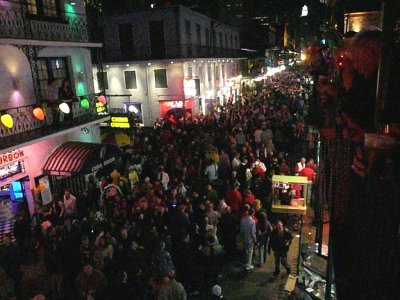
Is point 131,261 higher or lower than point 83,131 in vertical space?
lower

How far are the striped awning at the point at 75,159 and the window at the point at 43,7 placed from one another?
5108mm

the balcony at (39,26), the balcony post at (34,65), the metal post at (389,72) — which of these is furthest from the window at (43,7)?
the metal post at (389,72)

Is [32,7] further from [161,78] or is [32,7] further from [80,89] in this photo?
[161,78]

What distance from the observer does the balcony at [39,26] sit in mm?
11656

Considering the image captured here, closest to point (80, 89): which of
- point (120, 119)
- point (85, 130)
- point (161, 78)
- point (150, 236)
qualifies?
point (85, 130)

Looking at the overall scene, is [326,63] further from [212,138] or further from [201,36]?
[201,36]

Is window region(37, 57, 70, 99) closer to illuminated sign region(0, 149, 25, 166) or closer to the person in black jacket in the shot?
illuminated sign region(0, 149, 25, 166)

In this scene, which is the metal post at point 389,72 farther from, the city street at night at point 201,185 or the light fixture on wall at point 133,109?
the light fixture on wall at point 133,109

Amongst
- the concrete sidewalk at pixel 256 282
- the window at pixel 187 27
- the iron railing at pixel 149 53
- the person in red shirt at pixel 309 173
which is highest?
the window at pixel 187 27

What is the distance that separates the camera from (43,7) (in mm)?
13430

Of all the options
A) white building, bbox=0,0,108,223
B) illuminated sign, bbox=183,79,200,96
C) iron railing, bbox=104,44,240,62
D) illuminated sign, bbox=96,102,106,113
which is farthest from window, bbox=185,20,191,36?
white building, bbox=0,0,108,223

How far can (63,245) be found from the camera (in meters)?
9.28

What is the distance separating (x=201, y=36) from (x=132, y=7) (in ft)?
22.6

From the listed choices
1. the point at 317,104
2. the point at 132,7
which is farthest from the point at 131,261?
the point at 132,7
